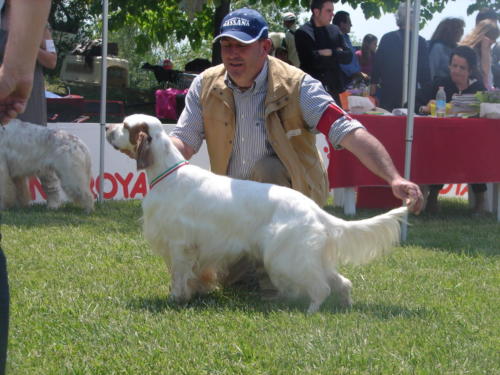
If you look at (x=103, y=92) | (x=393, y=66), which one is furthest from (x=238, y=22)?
(x=393, y=66)

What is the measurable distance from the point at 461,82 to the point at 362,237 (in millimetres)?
4765

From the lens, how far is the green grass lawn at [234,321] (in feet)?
9.28

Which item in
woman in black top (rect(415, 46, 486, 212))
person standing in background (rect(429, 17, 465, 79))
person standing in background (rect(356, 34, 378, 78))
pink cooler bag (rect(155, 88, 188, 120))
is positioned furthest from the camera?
pink cooler bag (rect(155, 88, 188, 120))

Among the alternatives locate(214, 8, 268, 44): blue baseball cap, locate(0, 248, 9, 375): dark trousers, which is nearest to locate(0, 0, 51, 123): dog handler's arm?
locate(0, 248, 9, 375): dark trousers

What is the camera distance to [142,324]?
3283mm

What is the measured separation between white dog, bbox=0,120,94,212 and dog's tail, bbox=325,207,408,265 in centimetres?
383

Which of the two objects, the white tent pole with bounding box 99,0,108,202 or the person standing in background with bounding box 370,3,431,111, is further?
the person standing in background with bounding box 370,3,431,111

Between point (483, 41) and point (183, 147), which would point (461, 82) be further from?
point (183, 147)

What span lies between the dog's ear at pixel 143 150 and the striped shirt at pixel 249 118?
0.62 metres

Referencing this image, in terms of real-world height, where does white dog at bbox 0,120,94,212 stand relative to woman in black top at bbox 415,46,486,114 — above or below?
below

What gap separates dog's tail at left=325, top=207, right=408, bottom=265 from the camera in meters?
3.57

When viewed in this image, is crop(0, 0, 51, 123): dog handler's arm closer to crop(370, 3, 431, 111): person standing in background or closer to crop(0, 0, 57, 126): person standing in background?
crop(0, 0, 57, 126): person standing in background

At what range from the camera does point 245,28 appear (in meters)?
3.88

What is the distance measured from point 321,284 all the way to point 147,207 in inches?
36.0
